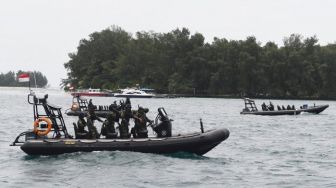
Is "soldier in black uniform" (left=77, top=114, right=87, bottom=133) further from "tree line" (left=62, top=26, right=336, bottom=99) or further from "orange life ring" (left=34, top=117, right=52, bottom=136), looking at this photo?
"tree line" (left=62, top=26, right=336, bottom=99)

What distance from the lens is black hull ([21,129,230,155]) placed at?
107ft

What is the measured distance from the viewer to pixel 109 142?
107 ft

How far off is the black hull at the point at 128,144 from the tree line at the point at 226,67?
126612mm

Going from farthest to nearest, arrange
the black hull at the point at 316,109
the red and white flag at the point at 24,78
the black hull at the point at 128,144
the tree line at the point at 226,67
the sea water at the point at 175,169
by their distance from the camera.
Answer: the tree line at the point at 226,67 < the black hull at the point at 316,109 < the red and white flag at the point at 24,78 < the black hull at the point at 128,144 < the sea water at the point at 175,169

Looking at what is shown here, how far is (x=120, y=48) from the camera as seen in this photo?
19488 centimetres

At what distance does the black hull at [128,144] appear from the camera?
32500 mm

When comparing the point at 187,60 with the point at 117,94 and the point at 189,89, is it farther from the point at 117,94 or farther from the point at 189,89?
the point at 117,94

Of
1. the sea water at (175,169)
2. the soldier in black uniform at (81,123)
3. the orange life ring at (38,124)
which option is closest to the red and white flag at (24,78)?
the orange life ring at (38,124)

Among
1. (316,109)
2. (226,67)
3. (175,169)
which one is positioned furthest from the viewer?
(226,67)

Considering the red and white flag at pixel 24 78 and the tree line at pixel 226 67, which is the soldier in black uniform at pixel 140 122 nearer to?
the red and white flag at pixel 24 78

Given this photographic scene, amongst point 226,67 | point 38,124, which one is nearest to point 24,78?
point 38,124

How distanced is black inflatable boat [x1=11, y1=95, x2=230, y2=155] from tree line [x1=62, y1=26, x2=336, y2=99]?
126550 millimetres

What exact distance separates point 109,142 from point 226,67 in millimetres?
Result: 133695

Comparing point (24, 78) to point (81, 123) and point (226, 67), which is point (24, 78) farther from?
point (226, 67)
